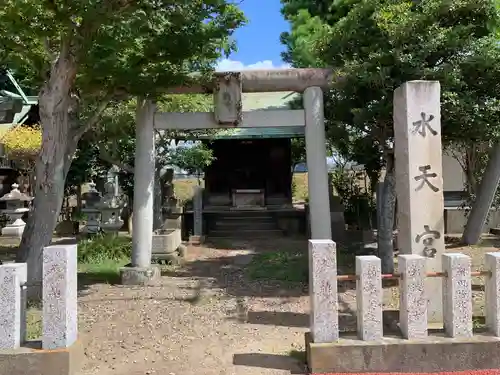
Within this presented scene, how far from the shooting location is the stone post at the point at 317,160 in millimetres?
8609

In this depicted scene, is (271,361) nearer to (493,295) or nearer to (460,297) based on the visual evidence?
(460,297)

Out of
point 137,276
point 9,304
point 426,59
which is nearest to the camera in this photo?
point 9,304

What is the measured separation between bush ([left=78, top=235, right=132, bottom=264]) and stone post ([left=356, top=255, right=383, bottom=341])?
7.35 metres

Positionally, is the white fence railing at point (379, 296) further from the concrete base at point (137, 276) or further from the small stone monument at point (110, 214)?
the small stone monument at point (110, 214)

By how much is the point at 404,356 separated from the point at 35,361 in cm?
335

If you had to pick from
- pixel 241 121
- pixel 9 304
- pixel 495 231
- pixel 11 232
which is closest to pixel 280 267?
pixel 241 121

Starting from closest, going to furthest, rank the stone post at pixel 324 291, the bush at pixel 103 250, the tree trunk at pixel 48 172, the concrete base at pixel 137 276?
the stone post at pixel 324 291
the tree trunk at pixel 48 172
the concrete base at pixel 137 276
the bush at pixel 103 250

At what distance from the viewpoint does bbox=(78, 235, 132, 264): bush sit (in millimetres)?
10602

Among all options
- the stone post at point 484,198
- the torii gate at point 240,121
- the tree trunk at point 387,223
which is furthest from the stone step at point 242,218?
the tree trunk at point 387,223

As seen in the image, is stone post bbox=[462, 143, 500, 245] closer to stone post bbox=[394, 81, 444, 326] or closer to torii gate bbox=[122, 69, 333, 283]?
torii gate bbox=[122, 69, 333, 283]

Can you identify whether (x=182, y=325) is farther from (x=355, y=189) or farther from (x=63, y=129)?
(x=355, y=189)

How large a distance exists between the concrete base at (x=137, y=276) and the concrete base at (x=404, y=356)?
455 cm

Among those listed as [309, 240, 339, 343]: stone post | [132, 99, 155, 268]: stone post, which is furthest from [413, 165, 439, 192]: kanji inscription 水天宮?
[132, 99, 155, 268]: stone post

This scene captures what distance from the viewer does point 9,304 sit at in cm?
426
